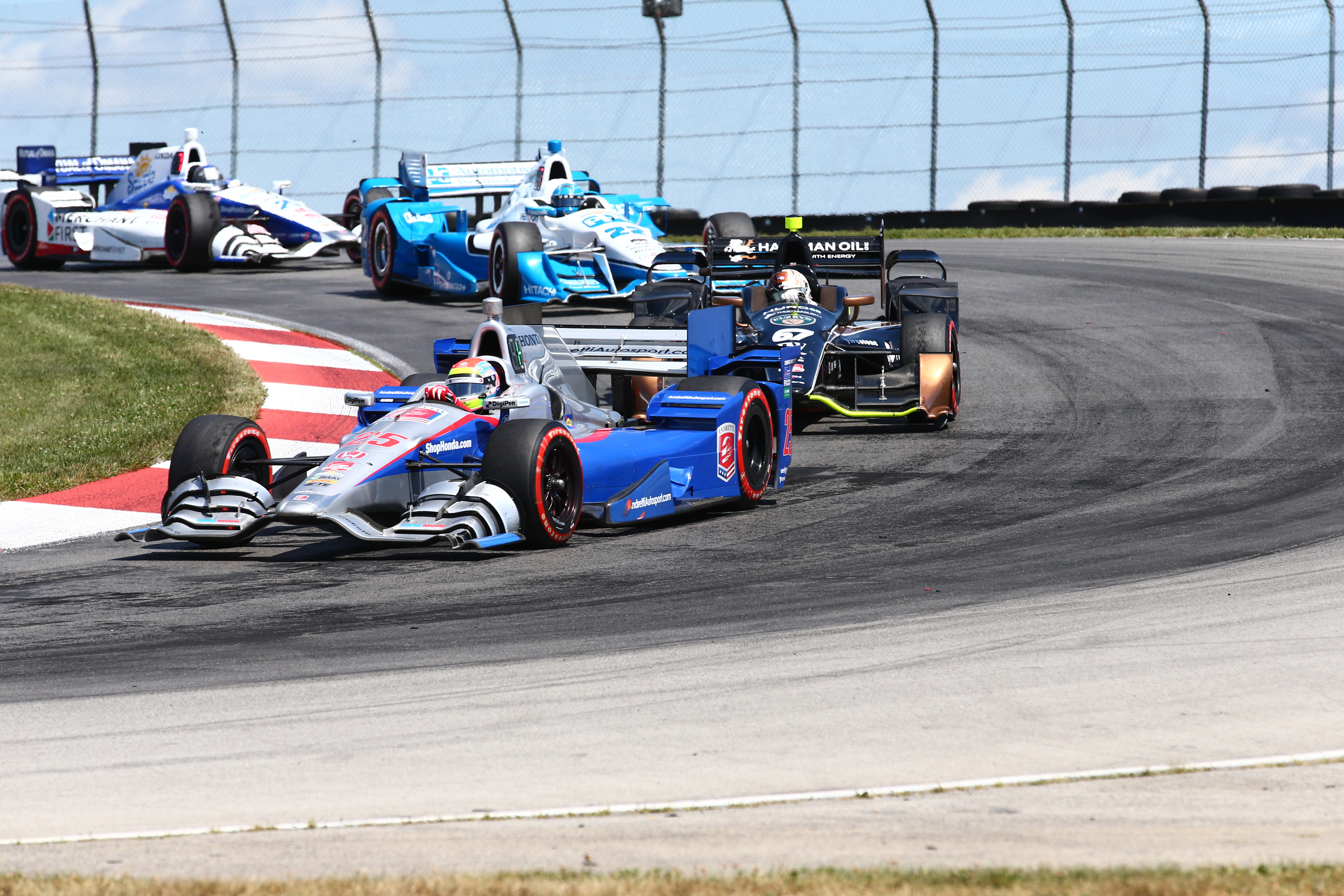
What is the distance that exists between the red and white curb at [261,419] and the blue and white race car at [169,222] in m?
4.14

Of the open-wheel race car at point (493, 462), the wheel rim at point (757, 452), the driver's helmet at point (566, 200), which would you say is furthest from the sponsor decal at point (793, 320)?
the driver's helmet at point (566, 200)

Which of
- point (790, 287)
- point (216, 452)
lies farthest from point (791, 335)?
point (216, 452)

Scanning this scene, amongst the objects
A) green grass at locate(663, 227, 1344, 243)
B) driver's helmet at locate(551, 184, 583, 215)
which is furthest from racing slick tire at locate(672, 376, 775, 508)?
green grass at locate(663, 227, 1344, 243)

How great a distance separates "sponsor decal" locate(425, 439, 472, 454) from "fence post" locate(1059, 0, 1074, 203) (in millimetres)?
19858

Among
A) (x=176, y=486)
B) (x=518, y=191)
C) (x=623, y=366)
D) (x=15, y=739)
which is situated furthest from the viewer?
(x=518, y=191)

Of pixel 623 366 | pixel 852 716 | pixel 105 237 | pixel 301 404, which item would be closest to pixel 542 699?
pixel 852 716

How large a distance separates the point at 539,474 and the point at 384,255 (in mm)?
13359

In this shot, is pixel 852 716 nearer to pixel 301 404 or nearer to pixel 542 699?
pixel 542 699

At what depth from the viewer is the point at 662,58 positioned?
27.4m

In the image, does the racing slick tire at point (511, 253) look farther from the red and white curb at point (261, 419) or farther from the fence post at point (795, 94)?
the fence post at point (795, 94)

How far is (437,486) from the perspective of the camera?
8.16m

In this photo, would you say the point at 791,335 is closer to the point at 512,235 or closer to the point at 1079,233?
the point at 512,235

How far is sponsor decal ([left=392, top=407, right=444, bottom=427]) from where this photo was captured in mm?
8414

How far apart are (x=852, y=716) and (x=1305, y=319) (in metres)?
13.4
